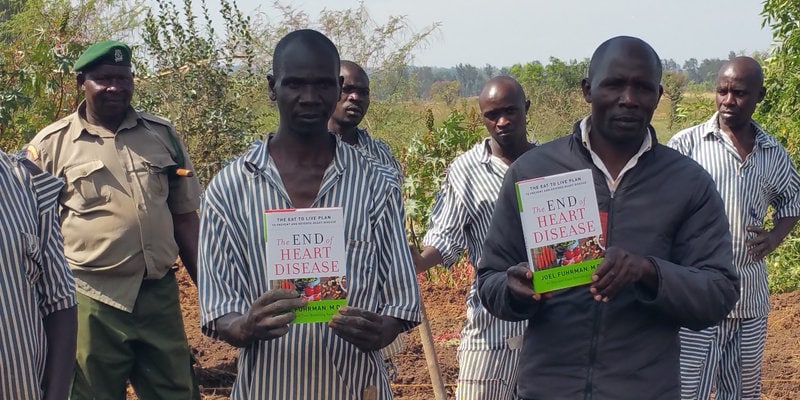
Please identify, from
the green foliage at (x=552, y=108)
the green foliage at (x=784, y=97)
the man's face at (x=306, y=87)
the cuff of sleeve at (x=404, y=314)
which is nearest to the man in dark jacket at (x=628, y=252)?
the cuff of sleeve at (x=404, y=314)

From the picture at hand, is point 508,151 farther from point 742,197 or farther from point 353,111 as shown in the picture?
point 742,197

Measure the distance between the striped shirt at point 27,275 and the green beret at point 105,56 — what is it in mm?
2277

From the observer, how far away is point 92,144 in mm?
5098

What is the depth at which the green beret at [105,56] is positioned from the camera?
200 inches

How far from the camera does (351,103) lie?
5.68 metres

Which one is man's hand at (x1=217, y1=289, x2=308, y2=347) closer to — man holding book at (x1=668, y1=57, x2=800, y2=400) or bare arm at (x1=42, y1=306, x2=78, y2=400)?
bare arm at (x1=42, y1=306, x2=78, y2=400)

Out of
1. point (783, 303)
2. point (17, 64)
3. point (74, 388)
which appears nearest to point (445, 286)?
point (783, 303)

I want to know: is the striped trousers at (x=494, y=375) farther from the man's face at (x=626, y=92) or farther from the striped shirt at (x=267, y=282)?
the man's face at (x=626, y=92)

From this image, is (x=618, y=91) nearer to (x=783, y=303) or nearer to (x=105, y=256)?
(x=105, y=256)

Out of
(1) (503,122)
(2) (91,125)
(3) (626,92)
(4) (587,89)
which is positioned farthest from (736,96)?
(2) (91,125)

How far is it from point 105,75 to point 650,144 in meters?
2.96

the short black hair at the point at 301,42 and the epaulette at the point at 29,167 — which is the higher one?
the short black hair at the point at 301,42

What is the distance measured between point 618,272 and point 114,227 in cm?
296

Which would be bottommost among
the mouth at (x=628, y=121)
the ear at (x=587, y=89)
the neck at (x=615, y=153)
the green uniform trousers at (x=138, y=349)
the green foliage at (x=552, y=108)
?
the green uniform trousers at (x=138, y=349)
